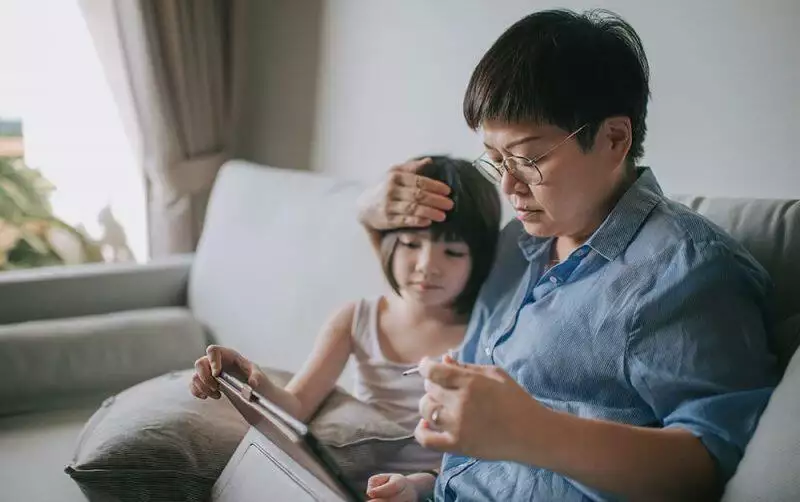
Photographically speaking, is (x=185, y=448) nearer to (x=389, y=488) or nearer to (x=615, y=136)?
(x=389, y=488)

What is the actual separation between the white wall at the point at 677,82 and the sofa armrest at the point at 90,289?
643 mm

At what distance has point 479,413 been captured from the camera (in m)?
0.75

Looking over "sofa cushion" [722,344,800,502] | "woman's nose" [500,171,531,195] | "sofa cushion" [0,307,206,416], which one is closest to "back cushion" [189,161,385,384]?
"sofa cushion" [0,307,206,416]

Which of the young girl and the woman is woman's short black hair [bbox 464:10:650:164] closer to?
the woman

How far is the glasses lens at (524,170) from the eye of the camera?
0.98 metres

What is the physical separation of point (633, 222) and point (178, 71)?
1.83 metres

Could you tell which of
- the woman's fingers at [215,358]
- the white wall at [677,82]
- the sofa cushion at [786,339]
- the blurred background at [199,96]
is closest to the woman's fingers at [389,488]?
the woman's fingers at [215,358]

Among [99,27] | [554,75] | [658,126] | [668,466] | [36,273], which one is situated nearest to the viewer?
[668,466]

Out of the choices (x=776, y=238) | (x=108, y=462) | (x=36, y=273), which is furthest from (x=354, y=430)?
(x=36, y=273)

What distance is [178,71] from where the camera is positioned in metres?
2.46

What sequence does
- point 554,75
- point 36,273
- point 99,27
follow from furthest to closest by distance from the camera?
point 99,27 < point 36,273 < point 554,75

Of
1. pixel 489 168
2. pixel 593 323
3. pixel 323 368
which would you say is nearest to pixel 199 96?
pixel 323 368

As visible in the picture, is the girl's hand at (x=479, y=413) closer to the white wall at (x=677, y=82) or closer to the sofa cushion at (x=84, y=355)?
the white wall at (x=677, y=82)

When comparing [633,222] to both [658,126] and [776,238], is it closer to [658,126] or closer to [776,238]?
[776,238]
